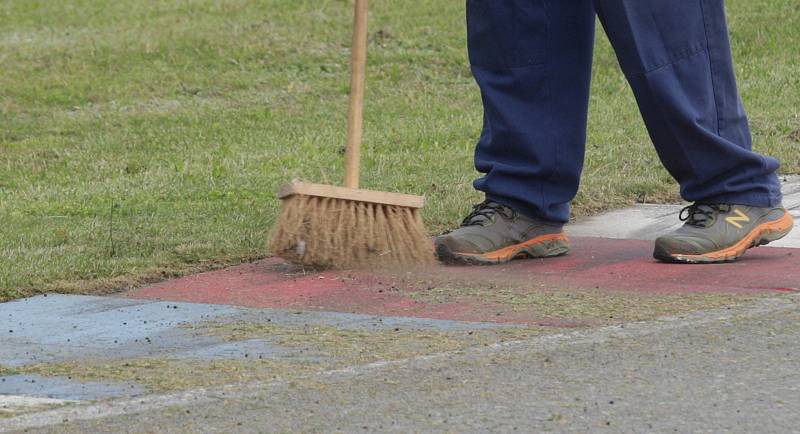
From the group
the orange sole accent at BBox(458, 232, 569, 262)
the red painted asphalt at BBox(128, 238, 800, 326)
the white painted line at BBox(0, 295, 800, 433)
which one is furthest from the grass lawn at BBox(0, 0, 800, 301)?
the white painted line at BBox(0, 295, 800, 433)

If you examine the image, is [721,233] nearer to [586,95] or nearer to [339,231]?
[586,95]

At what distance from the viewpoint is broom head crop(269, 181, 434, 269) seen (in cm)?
476

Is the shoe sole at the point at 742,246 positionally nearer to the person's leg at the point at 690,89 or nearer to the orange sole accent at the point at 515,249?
the person's leg at the point at 690,89

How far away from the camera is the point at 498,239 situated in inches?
197

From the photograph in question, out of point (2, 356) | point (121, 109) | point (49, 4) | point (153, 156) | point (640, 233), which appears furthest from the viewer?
point (49, 4)

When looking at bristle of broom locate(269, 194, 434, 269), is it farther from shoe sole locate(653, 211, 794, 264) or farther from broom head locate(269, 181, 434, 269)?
shoe sole locate(653, 211, 794, 264)

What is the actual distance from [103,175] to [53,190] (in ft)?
1.82

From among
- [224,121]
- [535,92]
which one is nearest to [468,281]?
[535,92]

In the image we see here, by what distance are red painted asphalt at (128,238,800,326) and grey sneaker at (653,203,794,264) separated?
5 centimetres

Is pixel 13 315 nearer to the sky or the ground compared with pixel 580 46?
nearer to the ground

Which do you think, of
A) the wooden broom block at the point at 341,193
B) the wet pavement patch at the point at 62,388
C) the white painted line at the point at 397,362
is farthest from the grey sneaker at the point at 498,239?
the wet pavement patch at the point at 62,388

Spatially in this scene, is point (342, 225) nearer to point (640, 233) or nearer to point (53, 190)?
point (640, 233)

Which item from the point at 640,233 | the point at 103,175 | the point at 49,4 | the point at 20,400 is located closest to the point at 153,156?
the point at 103,175

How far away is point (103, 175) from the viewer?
7551 millimetres
